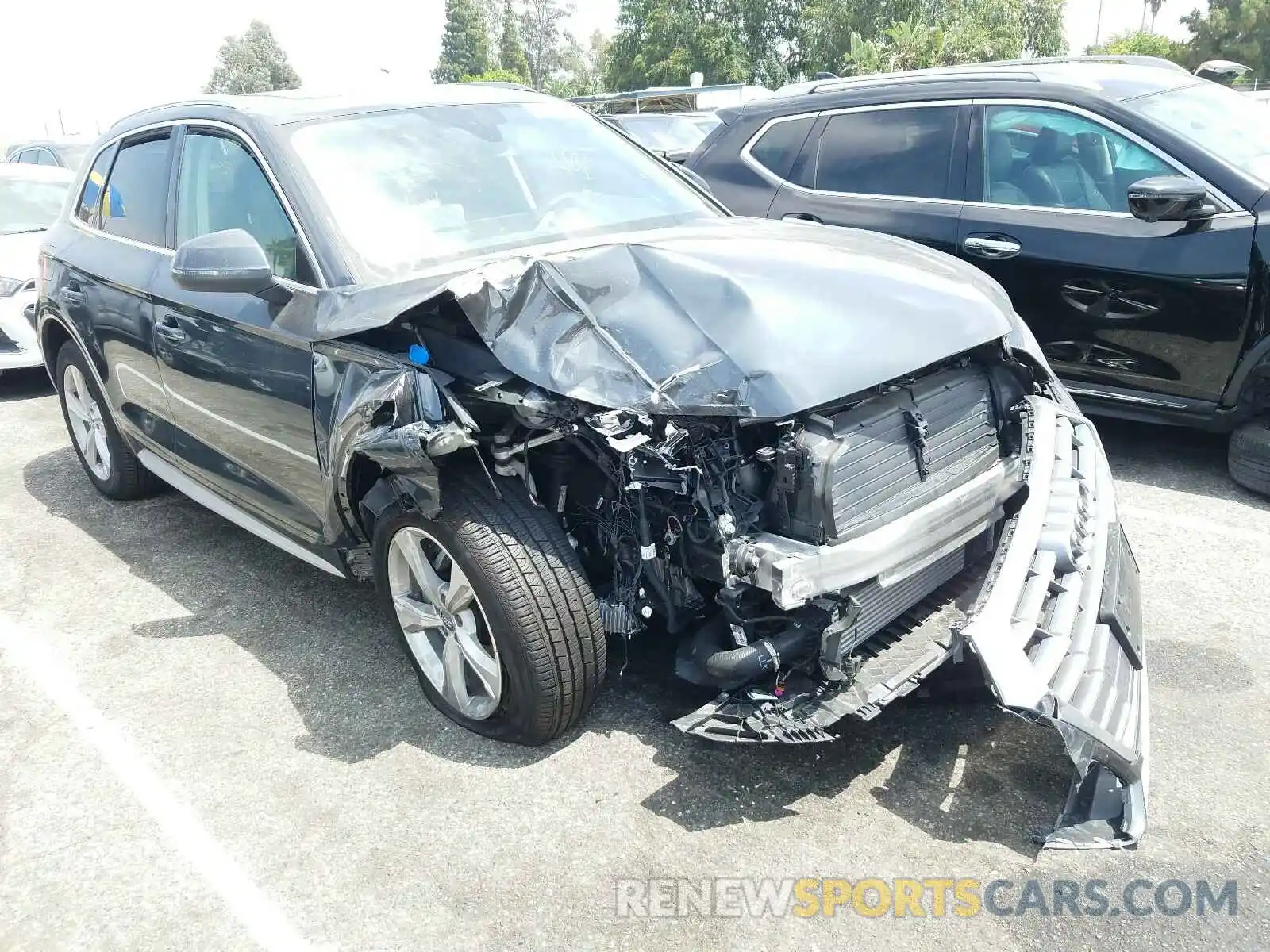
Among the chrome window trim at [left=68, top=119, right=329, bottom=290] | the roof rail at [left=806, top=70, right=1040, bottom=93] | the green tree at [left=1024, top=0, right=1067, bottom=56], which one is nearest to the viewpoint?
the chrome window trim at [left=68, top=119, right=329, bottom=290]

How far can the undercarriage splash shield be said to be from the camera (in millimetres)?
2242

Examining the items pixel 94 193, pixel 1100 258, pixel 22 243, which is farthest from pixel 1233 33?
pixel 94 193

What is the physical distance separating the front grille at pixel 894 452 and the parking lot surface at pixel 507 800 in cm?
77

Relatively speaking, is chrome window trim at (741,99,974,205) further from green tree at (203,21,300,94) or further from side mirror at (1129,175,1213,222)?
green tree at (203,21,300,94)

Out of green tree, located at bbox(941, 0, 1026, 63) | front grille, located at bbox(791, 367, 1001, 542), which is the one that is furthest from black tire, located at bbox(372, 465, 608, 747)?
green tree, located at bbox(941, 0, 1026, 63)

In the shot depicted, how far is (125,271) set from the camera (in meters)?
4.13

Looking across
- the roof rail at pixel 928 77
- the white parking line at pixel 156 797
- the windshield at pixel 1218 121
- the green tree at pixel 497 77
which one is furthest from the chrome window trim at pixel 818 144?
the white parking line at pixel 156 797

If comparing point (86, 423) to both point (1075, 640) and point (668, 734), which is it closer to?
point (668, 734)

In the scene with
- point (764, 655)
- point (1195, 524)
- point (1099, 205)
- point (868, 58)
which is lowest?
point (1195, 524)

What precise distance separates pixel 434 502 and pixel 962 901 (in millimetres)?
1675

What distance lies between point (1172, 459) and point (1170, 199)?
57.2 inches

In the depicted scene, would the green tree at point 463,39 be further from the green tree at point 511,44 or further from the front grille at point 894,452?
the front grille at point 894,452

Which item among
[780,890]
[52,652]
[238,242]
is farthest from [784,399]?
[52,652]

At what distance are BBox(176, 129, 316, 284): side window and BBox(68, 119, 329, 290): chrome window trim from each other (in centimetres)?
2
